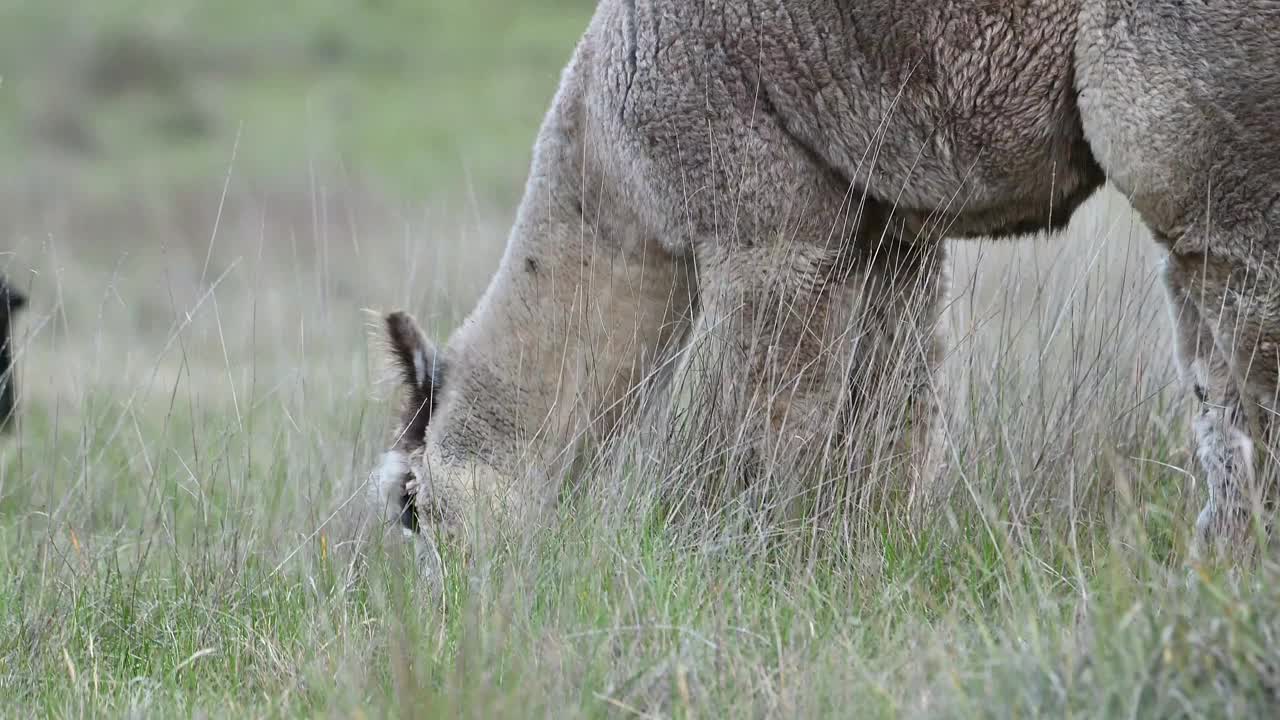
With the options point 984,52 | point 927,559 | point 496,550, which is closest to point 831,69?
point 984,52

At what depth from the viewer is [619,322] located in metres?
4.58

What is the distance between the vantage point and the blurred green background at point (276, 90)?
20.2 m

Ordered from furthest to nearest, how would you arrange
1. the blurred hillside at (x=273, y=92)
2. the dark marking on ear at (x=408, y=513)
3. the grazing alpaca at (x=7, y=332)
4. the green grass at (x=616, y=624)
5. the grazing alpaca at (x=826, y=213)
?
the blurred hillside at (x=273, y=92) → the grazing alpaca at (x=7, y=332) → the dark marking on ear at (x=408, y=513) → the grazing alpaca at (x=826, y=213) → the green grass at (x=616, y=624)

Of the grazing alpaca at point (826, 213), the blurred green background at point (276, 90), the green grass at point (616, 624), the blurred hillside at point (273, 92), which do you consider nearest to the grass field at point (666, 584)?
the green grass at point (616, 624)

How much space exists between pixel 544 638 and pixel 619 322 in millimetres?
1495

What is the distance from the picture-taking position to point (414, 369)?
488 cm

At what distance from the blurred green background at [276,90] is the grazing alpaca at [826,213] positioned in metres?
13.2

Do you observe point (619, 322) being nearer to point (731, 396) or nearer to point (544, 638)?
point (731, 396)

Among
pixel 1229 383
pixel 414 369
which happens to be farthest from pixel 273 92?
pixel 1229 383

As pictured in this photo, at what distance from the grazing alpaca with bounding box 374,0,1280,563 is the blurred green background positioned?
13199 millimetres

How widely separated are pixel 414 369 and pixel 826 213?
157 cm

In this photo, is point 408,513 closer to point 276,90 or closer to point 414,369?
point 414,369

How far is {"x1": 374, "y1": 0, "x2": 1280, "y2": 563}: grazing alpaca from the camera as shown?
344 cm

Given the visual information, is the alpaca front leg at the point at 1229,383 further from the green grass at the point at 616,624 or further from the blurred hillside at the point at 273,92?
the blurred hillside at the point at 273,92
